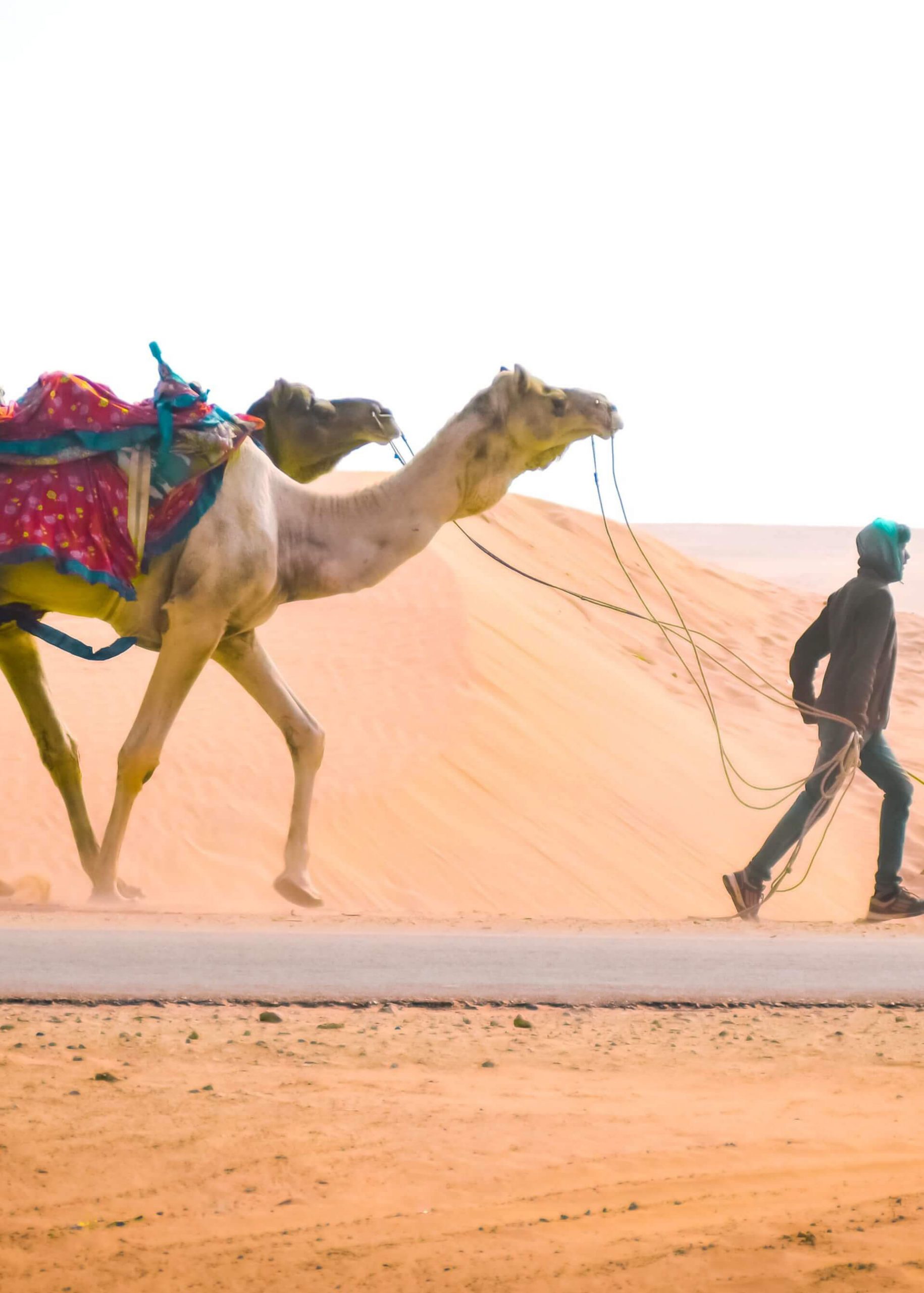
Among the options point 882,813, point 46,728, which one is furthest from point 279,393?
point 882,813

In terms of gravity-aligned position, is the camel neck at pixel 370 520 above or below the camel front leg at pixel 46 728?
above

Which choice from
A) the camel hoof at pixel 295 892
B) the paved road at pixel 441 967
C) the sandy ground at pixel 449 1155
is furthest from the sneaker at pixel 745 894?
the sandy ground at pixel 449 1155

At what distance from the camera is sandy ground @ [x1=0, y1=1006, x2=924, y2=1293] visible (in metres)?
3.59

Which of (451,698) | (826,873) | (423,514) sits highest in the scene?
(423,514)

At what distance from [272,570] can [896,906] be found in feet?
12.5

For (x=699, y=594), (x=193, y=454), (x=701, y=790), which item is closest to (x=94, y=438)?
(x=193, y=454)

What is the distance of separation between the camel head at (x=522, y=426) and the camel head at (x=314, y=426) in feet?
2.54

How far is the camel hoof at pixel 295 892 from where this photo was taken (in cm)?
909

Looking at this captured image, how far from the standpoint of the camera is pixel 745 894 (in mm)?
9047

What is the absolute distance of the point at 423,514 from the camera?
8898 millimetres

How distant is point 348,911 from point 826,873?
743cm

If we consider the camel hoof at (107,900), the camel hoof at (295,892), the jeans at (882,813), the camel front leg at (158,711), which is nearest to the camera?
the camel front leg at (158,711)

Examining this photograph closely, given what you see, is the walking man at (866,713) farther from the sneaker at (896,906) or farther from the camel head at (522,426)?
the camel head at (522,426)

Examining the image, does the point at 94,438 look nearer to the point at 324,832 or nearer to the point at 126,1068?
the point at 126,1068
